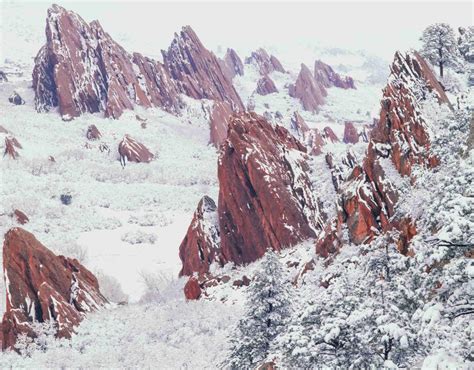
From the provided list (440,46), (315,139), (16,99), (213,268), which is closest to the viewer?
(440,46)

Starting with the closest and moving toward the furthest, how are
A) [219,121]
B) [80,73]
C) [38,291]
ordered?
[38,291] < [219,121] < [80,73]

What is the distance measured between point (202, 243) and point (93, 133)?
7345 centimetres

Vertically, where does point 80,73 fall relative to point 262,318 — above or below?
above

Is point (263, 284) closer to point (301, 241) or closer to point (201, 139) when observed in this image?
point (301, 241)

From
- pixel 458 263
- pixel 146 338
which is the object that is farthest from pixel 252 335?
pixel 146 338

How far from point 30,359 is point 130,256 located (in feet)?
98.8

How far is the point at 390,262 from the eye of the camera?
14.3 meters

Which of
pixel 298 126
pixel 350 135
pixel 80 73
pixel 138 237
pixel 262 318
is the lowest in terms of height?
pixel 262 318

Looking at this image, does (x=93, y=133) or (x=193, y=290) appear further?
(x=93, y=133)

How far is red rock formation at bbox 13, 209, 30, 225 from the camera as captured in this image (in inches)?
2955

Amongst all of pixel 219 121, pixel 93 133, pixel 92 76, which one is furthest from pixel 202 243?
pixel 92 76

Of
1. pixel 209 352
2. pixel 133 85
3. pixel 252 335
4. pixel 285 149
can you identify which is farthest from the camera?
pixel 133 85

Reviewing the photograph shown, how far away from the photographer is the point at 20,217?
248ft

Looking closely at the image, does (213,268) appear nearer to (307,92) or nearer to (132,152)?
(132,152)
